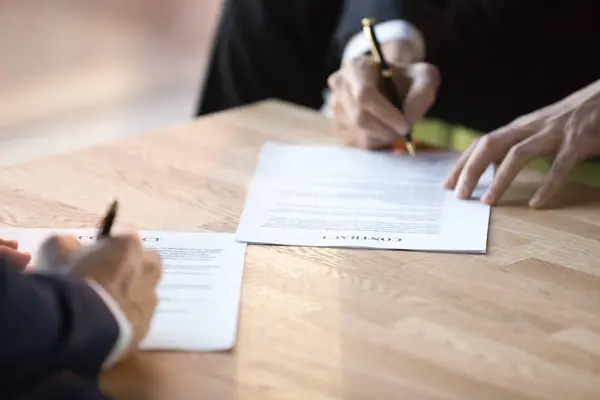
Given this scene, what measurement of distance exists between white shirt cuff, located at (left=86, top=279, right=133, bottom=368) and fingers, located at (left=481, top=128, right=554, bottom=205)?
0.50 m

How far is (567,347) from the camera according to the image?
2.28ft

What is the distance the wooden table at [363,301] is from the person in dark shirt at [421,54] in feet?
0.96

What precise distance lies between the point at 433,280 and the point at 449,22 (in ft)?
2.73

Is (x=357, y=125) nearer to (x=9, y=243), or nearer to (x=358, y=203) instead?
(x=358, y=203)

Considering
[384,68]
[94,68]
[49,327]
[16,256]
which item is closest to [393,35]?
[384,68]

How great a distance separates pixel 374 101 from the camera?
3.84ft

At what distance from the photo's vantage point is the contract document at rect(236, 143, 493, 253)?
2.88 feet

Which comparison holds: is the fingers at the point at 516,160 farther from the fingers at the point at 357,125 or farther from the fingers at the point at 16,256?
the fingers at the point at 16,256

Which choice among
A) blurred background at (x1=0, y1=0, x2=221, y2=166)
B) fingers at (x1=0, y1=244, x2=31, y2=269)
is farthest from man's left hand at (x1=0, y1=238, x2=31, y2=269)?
blurred background at (x1=0, y1=0, x2=221, y2=166)

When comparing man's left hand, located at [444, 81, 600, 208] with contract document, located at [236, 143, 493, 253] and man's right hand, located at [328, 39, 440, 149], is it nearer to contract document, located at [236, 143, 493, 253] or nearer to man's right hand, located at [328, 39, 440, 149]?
contract document, located at [236, 143, 493, 253]

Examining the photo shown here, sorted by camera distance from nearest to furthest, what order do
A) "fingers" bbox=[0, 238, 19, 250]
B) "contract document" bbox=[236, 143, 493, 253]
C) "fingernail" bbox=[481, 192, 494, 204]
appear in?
"fingers" bbox=[0, 238, 19, 250], "contract document" bbox=[236, 143, 493, 253], "fingernail" bbox=[481, 192, 494, 204]

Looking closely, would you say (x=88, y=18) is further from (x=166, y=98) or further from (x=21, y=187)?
(x=21, y=187)

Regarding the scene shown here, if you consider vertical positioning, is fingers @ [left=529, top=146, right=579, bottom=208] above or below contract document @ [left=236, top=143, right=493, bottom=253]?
above

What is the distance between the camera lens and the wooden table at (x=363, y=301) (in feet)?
2.09
